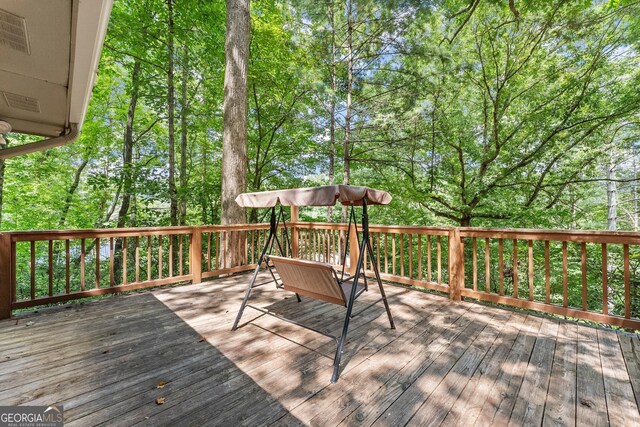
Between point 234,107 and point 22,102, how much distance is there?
3458 millimetres

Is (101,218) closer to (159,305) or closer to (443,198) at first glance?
(159,305)

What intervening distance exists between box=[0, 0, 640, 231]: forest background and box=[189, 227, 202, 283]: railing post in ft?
10.3

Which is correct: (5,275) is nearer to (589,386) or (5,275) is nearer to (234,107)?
(234,107)

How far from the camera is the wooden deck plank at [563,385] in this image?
153 centimetres

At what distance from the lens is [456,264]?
3.53m

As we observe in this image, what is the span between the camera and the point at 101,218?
28.7 ft

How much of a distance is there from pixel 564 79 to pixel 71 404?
9657mm

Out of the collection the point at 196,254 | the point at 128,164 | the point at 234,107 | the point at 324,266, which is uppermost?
the point at 234,107

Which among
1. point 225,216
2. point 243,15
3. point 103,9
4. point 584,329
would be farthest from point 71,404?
point 243,15

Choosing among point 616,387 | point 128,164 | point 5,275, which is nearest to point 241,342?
point 5,275

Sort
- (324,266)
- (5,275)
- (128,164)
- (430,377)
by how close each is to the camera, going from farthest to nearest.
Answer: (128,164) < (5,275) < (324,266) < (430,377)

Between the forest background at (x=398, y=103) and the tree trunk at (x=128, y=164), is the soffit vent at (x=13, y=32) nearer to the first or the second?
the forest background at (x=398, y=103)

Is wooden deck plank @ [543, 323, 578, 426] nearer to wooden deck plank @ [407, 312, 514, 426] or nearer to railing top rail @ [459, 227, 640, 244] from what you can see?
wooden deck plank @ [407, 312, 514, 426]

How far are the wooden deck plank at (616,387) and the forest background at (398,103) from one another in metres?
4.95
